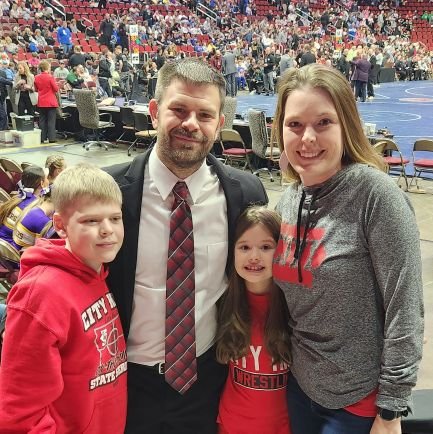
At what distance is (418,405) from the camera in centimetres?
161

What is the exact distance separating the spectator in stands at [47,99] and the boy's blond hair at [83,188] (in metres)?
10.2

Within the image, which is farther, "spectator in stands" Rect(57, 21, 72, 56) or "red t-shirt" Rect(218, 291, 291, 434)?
"spectator in stands" Rect(57, 21, 72, 56)

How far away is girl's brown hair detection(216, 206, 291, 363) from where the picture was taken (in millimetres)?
1796

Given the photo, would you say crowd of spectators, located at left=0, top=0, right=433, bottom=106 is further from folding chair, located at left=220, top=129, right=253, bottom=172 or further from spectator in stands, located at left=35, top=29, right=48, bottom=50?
folding chair, located at left=220, top=129, right=253, bottom=172

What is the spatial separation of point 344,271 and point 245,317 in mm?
512

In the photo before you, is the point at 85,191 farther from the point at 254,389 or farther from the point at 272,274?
the point at 254,389

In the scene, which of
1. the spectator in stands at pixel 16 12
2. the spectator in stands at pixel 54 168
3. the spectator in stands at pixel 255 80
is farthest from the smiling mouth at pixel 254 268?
the spectator in stands at pixel 16 12

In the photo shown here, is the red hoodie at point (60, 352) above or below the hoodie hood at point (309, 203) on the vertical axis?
below

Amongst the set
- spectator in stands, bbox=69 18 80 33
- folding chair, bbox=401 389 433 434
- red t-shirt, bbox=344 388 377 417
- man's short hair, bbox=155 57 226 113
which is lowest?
folding chair, bbox=401 389 433 434

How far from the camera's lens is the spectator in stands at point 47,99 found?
11.2 m

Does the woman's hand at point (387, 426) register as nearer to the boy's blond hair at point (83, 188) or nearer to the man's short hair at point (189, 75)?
the boy's blond hair at point (83, 188)

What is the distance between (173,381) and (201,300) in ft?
0.89

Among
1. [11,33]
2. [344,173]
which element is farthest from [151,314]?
[11,33]

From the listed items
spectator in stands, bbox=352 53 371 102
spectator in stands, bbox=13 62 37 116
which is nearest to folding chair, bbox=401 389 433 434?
spectator in stands, bbox=13 62 37 116
